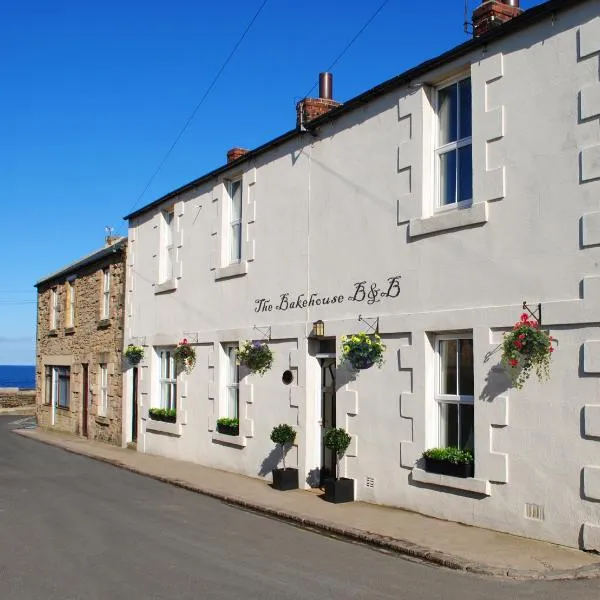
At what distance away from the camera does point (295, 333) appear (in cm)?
1295

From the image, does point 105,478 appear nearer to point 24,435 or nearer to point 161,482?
point 161,482

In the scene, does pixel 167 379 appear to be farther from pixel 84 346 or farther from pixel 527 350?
pixel 527 350

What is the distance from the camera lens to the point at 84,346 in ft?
78.1

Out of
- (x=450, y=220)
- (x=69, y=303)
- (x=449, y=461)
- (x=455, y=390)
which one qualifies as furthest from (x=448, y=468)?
(x=69, y=303)

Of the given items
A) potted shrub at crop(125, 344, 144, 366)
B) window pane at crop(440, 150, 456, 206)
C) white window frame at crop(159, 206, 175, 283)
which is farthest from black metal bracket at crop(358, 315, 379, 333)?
potted shrub at crop(125, 344, 144, 366)

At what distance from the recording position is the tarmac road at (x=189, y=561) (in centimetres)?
675

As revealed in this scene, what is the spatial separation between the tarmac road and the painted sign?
346 centimetres

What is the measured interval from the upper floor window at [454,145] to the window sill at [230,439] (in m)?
6.29

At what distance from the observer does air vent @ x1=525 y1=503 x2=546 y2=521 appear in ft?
27.8

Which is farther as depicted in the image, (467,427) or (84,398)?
(84,398)

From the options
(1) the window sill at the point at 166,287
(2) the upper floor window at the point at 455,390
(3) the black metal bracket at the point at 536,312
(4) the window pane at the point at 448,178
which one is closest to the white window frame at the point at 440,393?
(2) the upper floor window at the point at 455,390

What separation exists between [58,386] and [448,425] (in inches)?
793

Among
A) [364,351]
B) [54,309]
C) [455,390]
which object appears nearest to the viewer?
[455,390]

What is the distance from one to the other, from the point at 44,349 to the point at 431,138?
21.7 m
